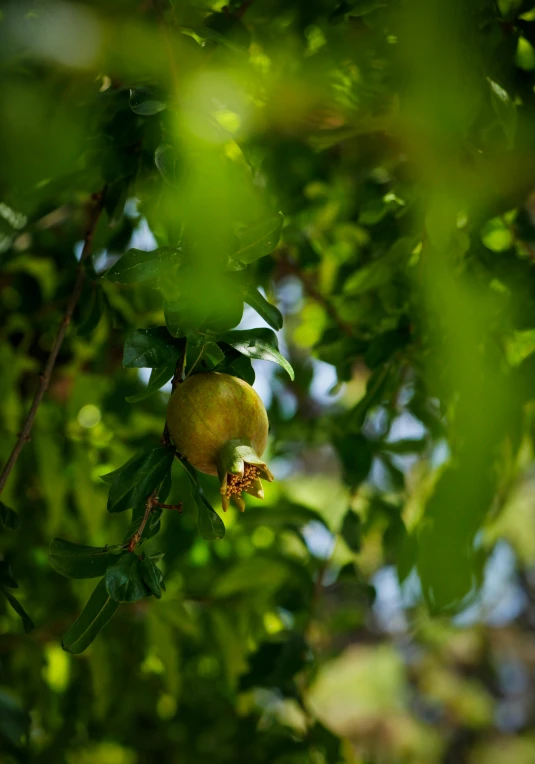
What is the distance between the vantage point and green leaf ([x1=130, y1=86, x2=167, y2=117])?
644mm

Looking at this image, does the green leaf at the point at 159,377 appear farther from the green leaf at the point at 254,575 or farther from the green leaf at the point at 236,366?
the green leaf at the point at 254,575

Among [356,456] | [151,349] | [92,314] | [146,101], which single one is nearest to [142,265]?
[151,349]

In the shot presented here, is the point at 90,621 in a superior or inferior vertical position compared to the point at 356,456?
superior

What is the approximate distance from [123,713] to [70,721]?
106mm

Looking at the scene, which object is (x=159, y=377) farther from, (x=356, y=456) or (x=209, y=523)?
(x=356, y=456)

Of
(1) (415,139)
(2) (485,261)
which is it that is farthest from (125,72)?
(2) (485,261)

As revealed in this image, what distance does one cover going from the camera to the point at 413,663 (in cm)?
622

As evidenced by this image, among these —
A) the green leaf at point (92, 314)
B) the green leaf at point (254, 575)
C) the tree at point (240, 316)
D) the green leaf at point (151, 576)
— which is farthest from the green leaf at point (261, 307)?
the green leaf at point (254, 575)

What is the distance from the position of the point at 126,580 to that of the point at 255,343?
203mm

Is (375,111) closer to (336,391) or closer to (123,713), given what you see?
(336,391)

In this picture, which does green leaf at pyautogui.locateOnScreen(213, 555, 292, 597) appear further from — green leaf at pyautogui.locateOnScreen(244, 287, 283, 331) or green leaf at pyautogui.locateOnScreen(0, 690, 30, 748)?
green leaf at pyautogui.locateOnScreen(244, 287, 283, 331)

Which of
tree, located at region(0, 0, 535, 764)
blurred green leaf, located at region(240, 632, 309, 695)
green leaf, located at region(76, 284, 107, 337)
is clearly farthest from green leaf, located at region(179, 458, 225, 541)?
blurred green leaf, located at region(240, 632, 309, 695)

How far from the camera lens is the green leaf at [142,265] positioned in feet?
1.84

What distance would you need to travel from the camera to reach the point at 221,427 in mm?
559
